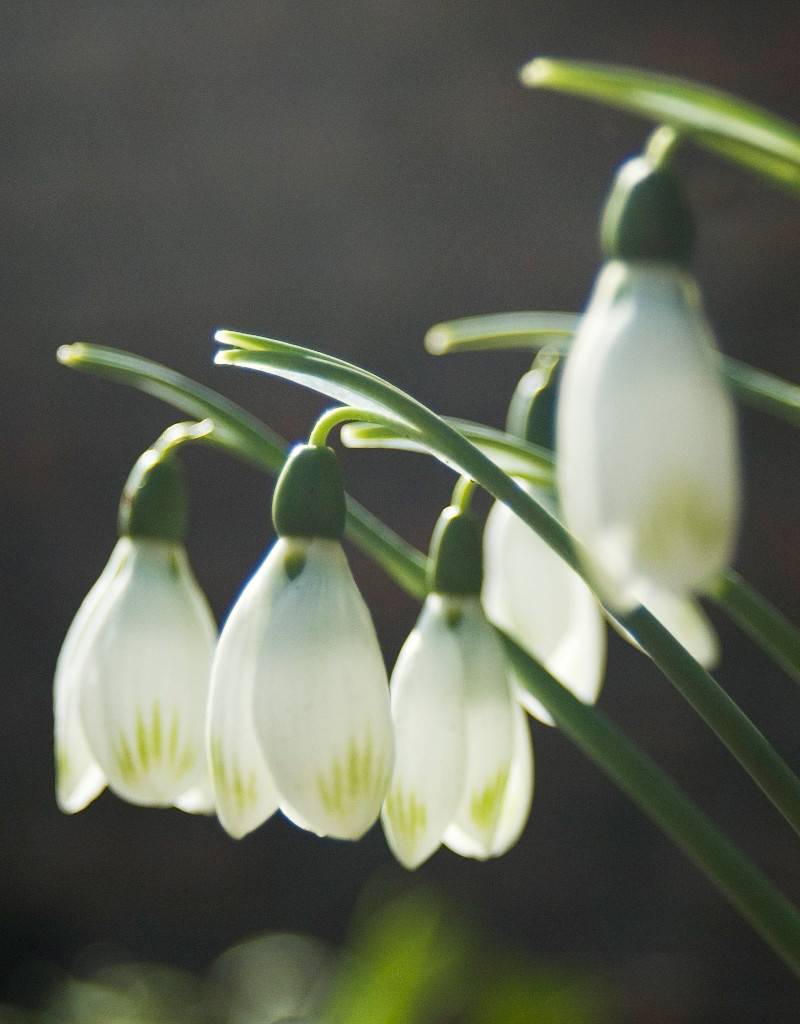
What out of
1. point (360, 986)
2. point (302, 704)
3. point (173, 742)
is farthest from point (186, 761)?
point (360, 986)

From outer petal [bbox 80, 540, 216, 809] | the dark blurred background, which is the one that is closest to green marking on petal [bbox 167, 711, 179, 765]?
outer petal [bbox 80, 540, 216, 809]

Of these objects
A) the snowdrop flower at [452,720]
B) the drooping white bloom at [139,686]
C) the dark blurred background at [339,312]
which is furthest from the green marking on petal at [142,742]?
the dark blurred background at [339,312]

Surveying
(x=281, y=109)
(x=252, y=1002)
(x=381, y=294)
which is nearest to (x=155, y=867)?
(x=252, y=1002)

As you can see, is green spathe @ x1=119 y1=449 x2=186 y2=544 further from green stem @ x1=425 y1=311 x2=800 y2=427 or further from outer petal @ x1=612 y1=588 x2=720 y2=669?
outer petal @ x1=612 y1=588 x2=720 y2=669

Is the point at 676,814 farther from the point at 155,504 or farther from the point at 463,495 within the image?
the point at 155,504

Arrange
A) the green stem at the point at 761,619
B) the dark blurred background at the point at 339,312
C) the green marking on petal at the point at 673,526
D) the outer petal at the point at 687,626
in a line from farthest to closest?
the dark blurred background at the point at 339,312
the outer petal at the point at 687,626
the green stem at the point at 761,619
the green marking on petal at the point at 673,526

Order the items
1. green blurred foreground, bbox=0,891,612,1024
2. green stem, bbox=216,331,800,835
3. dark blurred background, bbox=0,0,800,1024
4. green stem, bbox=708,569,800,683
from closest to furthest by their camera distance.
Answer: green stem, bbox=216,331,800,835
green stem, bbox=708,569,800,683
green blurred foreground, bbox=0,891,612,1024
dark blurred background, bbox=0,0,800,1024

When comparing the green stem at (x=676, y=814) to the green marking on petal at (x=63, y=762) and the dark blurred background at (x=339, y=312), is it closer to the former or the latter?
the green marking on petal at (x=63, y=762)
